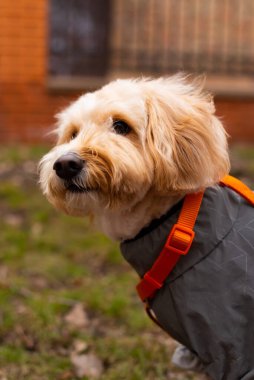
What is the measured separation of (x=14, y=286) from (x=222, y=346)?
1993 mm

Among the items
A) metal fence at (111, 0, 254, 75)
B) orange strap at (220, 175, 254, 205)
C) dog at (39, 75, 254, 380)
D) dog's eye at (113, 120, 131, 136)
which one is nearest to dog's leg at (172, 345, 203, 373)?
dog at (39, 75, 254, 380)

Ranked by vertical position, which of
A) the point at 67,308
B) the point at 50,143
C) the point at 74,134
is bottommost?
the point at 50,143

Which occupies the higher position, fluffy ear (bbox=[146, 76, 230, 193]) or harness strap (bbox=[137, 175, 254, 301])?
fluffy ear (bbox=[146, 76, 230, 193])

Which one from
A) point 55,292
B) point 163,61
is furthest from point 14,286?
point 163,61

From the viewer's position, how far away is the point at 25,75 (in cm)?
733

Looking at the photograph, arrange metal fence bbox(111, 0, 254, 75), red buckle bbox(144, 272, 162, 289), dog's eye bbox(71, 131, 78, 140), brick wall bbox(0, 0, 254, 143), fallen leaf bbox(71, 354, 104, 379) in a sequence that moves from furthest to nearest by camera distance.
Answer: metal fence bbox(111, 0, 254, 75)
brick wall bbox(0, 0, 254, 143)
fallen leaf bbox(71, 354, 104, 379)
dog's eye bbox(71, 131, 78, 140)
red buckle bbox(144, 272, 162, 289)

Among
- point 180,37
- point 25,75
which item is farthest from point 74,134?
point 180,37

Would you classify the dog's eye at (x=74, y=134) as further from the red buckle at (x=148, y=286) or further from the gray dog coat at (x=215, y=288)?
the red buckle at (x=148, y=286)

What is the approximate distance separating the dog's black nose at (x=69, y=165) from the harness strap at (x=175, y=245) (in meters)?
0.42

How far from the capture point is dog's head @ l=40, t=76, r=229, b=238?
235 centimetres

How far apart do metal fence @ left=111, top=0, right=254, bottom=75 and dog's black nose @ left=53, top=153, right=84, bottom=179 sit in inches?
231

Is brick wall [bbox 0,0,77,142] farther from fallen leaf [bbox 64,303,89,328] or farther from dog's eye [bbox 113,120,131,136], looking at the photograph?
dog's eye [bbox 113,120,131,136]

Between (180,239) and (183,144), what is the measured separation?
13.6 inches

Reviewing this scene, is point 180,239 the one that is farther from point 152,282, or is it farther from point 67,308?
point 67,308
